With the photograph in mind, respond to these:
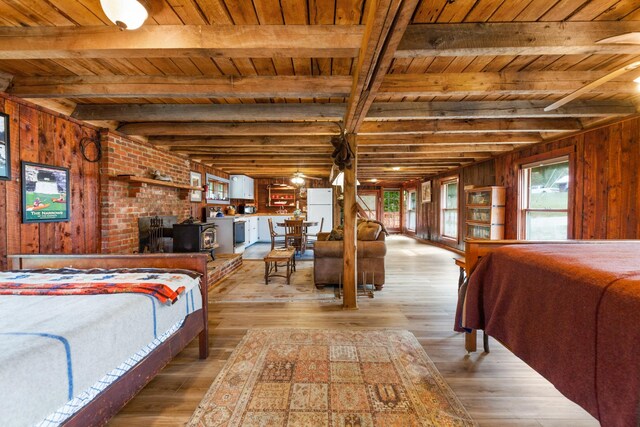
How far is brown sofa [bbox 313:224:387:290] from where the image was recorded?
3.77m

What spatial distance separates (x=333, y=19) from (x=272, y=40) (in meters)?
0.40

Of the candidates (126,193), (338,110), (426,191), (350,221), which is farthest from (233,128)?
(426,191)

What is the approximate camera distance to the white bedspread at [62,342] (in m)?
0.85

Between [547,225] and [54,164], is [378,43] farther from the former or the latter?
[547,225]

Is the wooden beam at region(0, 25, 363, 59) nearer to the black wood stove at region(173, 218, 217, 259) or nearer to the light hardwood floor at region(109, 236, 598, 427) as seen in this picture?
the light hardwood floor at region(109, 236, 598, 427)

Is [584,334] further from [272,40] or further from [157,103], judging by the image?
[157,103]

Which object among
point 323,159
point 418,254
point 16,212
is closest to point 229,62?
point 16,212

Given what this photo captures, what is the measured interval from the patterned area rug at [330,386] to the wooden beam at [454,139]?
284 centimetres

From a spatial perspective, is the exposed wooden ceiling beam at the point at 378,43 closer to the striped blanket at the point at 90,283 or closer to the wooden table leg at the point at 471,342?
the striped blanket at the point at 90,283

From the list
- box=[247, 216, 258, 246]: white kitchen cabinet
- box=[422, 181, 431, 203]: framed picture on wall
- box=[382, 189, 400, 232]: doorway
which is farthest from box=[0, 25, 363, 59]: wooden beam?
box=[382, 189, 400, 232]: doorway

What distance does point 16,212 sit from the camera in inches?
96.9

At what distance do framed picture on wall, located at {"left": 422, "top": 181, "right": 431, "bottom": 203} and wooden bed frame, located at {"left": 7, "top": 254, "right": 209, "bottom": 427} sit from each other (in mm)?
7956

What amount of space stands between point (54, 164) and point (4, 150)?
1.60ft

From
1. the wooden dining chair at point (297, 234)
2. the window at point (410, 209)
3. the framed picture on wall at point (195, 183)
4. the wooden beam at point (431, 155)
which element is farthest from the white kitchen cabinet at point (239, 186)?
the window at point (410, 209)
